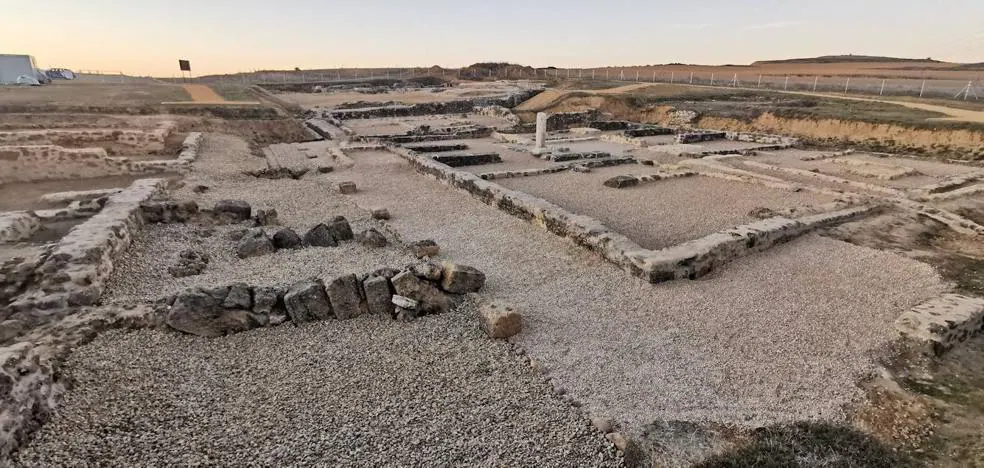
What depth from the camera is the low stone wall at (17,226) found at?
26.5 feet

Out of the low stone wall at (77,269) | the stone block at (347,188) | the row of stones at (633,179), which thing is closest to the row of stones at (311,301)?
the low stone wall at (77,269)

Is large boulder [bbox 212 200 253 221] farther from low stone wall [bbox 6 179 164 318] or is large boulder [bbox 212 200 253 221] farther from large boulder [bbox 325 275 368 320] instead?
large boulder [bbox 325 275 368 320]

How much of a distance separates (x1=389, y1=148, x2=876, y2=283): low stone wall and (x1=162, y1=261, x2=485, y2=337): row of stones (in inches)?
109

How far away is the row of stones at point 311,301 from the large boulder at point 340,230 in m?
2.58

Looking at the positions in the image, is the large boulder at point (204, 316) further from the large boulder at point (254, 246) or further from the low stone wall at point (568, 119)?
the low stone wall at point (568, 119)

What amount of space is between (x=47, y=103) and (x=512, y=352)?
33.3 meters

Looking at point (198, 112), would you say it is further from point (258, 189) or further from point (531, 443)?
point (531, 443)

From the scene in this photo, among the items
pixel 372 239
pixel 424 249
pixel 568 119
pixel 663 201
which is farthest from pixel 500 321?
pixel 568 119

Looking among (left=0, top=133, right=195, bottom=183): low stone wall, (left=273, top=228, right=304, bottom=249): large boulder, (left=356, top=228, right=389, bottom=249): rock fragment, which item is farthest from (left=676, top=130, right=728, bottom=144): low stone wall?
(left=0, top=133, right=195, bottom=183): low stone wall

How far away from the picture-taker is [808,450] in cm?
389

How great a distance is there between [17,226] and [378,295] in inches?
276

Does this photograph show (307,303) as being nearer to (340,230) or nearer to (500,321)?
(500,321)

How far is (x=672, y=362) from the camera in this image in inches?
206

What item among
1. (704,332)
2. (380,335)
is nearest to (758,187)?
(704,332)
